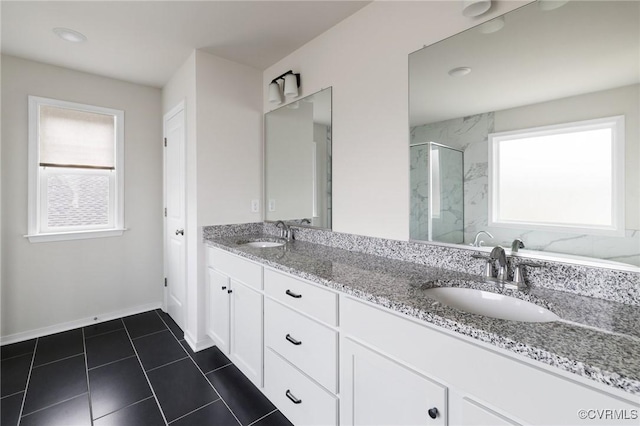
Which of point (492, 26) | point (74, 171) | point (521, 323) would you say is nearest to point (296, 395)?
point (521, 323)

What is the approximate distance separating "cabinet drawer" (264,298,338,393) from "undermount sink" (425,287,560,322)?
0.50 metres

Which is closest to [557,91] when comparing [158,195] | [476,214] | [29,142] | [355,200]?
[476,214]

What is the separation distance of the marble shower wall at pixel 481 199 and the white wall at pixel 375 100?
146 millimetres

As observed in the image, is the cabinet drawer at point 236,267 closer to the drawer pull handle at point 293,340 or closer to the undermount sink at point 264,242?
the undermount sink at point 264,242

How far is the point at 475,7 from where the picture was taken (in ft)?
4.18

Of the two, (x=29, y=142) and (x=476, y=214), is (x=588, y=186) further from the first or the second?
(x=29, y=142)

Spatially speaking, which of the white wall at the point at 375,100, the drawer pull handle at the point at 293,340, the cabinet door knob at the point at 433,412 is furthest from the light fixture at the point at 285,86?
the cabinet door knob at the point at 433,412

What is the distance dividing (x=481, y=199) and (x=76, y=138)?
340 cm

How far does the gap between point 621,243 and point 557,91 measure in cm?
60

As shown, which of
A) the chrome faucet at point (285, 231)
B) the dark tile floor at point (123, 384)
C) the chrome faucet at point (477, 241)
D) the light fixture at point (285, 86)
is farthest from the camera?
the chrome faucet at point (285, 231)

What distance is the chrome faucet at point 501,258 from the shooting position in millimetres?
1195

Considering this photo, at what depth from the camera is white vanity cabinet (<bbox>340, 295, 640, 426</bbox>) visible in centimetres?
67

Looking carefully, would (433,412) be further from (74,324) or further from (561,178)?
(74,324)

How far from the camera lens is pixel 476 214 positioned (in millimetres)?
1366
